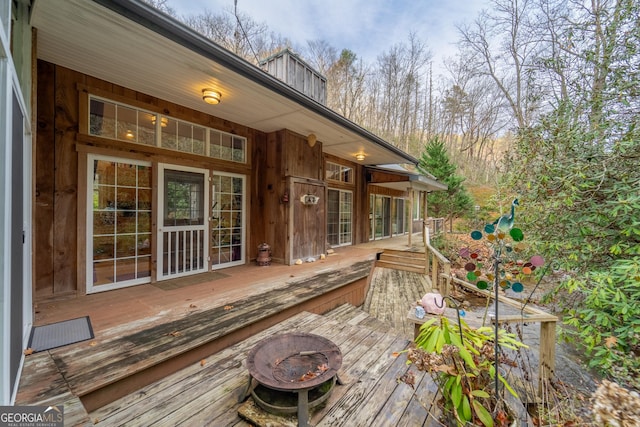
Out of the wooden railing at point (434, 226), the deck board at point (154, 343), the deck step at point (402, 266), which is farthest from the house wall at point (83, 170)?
the wooden railing at point (434, 226)

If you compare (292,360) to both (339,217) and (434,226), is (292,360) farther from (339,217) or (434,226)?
(434,226)

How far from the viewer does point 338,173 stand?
7934 mm

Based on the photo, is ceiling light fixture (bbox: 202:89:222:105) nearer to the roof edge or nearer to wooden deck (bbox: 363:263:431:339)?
the roof edge

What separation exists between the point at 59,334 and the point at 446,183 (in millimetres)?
12993

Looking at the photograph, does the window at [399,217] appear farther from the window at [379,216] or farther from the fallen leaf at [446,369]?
the fallen leaf at [446,369]

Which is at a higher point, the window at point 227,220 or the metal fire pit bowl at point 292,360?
the window at point 227,220

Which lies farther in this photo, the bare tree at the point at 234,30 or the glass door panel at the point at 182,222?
the bare tree at the point at 234,30

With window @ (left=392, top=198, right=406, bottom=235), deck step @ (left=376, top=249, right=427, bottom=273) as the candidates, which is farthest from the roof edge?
window @ (left=392, top=198, right=406, bottom=235)

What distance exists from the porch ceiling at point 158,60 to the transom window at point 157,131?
34 cm

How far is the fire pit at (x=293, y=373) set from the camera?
1590mm

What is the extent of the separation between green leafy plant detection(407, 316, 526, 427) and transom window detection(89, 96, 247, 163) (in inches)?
175

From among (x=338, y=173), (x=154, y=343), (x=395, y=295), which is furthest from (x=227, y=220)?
(x=338, y=173)

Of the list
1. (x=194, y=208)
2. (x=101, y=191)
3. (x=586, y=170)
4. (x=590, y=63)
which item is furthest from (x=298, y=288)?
(x=590, y=63)

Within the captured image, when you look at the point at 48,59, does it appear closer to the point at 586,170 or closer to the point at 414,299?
the point at 586,170
